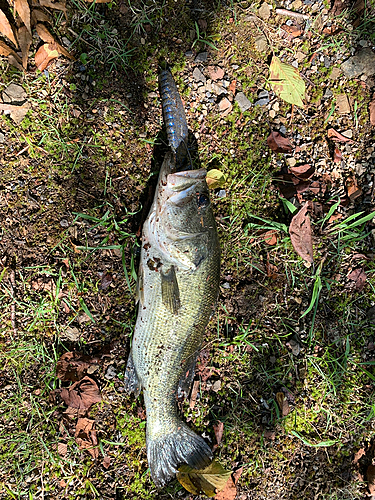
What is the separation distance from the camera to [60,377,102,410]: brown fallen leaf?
10.6 ft

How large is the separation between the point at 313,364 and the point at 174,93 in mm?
2873

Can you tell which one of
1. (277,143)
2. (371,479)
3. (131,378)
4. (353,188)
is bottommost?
(371,479)

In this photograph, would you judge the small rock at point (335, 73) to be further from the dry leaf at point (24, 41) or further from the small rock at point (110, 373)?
the small rock at point (110, 373)

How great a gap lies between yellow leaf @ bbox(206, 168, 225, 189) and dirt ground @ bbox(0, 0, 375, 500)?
0.08 metres

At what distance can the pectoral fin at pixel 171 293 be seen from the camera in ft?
9.68

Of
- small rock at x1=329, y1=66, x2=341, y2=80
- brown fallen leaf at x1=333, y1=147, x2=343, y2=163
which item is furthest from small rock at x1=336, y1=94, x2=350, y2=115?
brown fallen leaf at x1=333, y1=147, x2=343, y2=163

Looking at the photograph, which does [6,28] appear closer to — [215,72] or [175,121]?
[175,121]

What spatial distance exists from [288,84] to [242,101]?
0.50 meters

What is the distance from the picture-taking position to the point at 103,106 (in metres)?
3.34

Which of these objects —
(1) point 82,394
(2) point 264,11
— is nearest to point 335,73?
(2) point 264,11

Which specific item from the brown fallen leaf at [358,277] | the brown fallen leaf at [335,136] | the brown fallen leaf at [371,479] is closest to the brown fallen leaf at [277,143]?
the brown fallen leaf at [335,136]

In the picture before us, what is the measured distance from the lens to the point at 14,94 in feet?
10.5

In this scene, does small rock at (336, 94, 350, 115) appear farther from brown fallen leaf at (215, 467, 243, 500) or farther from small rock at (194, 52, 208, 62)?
brown fallen leaf at (215, 467, 243, 500)

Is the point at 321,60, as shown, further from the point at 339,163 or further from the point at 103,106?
the point at 103,106
